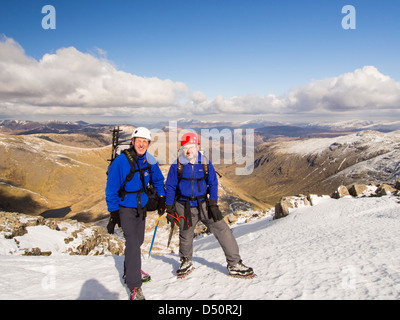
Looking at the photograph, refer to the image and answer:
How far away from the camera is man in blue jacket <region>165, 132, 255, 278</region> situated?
290 inches

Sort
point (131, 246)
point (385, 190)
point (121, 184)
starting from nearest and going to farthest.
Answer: point (131, 246) < point (121, 184) < point (385, 190)

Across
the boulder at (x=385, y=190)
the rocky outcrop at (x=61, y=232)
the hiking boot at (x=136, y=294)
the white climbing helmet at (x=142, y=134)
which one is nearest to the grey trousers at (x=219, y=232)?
the hiking boot at (x=136, y=294)

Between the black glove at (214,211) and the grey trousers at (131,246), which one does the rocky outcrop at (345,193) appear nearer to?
the black glove at (214,211)

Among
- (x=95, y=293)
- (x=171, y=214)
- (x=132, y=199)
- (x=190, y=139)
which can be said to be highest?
(x=190, y=139)

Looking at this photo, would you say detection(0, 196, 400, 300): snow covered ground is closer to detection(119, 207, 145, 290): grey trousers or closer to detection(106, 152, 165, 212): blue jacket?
detection(119, 207, 145, 290): grey trousers

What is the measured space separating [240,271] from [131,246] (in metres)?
3.74

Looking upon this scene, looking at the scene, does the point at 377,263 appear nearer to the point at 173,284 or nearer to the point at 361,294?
the point at 361,294

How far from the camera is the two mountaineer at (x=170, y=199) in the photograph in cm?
668

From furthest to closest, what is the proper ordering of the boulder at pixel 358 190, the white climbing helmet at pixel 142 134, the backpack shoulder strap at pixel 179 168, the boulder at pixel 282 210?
the boulder at pixel 282 210, the boulder at pixel 358 190, the backpack shoulder strap at pixel 179 168, the white climbing helmet at pixel 142 134

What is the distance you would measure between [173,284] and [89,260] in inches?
223

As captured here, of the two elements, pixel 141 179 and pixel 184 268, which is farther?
pixel 184 268

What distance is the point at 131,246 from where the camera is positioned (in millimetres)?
6688

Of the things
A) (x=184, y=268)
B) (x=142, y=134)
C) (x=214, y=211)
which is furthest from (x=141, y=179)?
(x=184, y=268)

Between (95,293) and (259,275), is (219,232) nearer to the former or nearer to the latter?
(259,275)
